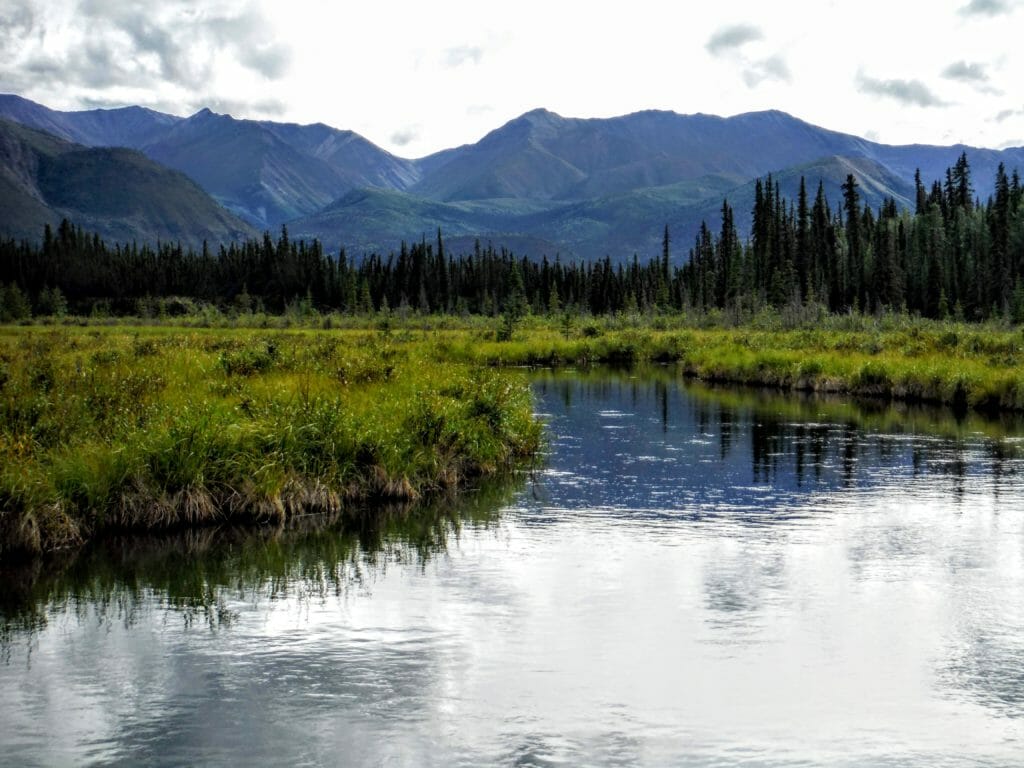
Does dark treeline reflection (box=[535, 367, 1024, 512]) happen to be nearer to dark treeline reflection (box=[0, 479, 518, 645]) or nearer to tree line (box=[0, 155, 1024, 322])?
dark treeline reflection (box=[0, 479, 518, 645])

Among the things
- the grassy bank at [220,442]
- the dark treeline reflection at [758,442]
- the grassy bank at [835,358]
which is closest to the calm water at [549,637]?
the grassy bank at [220,442]

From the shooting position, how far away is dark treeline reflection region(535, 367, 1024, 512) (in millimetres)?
24906

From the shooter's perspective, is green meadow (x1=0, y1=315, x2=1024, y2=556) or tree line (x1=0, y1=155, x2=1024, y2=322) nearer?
green meadow (x1=0, y1=315, x2=1024, y2=556)

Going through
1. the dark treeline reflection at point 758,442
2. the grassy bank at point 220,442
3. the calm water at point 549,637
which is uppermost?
the grassy bank at point 220,442

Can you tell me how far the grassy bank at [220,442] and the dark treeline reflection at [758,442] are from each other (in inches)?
138

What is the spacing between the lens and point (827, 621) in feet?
46.0

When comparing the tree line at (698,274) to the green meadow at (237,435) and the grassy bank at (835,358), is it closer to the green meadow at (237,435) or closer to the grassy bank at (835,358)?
the grassy bank at (835,358)

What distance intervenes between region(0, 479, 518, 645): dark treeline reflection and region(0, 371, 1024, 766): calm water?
7 cm

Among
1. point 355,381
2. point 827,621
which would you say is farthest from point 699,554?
point 355,381

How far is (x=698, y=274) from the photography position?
150000 millimetres

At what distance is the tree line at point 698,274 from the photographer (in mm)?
114875

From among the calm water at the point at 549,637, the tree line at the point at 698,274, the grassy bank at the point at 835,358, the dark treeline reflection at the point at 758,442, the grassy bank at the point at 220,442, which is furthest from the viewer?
the tree line at the point at 698,274

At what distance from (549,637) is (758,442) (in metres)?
19.8

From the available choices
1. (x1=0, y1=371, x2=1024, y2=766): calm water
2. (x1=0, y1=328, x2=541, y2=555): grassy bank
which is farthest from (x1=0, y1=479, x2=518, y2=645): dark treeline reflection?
(x1=0, y1=328, x2=541, y2=555): grassy bank
